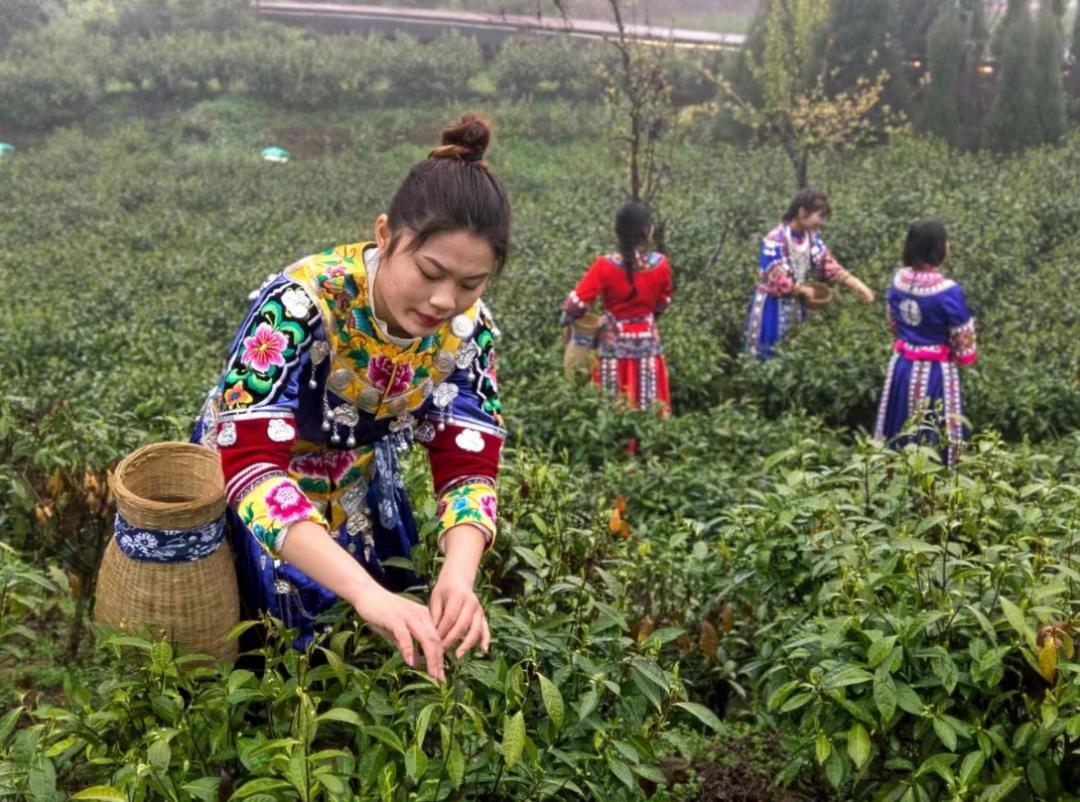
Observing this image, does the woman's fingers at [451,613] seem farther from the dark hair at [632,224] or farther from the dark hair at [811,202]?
the dark hair at [811,202]

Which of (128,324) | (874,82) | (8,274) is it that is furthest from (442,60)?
(128,324)

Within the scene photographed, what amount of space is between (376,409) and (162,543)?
0.45 metres

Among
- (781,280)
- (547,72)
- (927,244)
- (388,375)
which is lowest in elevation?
(547,72)

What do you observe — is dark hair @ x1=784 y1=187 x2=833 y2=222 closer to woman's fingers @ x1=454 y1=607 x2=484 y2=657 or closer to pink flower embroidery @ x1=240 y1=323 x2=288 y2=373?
pink flower embroidery @ x1=240 y1=323 x2=288 y2=373

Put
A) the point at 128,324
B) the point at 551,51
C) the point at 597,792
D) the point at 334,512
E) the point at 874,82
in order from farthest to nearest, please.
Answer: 1. the point at 551,51
2. the point at 874,82
3. the point at 128,324
4. the point at 334,512
5. the point at 597,792

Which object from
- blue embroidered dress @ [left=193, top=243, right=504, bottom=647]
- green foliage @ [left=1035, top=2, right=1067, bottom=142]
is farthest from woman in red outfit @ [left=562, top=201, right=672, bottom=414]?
green foliage @ [left=1035, top=2, right=1067, bottom=142]

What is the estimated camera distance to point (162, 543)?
203 cm

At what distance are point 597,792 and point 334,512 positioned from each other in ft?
2.61

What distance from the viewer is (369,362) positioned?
6.89 ft

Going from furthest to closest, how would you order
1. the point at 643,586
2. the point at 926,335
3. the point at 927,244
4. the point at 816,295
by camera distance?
the point at 816,295
the point at 926,335
the point at 927,244
the point at 643,586

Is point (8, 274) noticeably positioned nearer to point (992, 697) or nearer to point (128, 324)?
point (128, 324)

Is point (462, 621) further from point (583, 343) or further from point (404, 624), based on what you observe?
point (583, 343)

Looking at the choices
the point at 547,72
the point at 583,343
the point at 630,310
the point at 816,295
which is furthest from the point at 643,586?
the point at 547,72

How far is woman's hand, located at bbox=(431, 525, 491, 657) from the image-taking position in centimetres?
179
